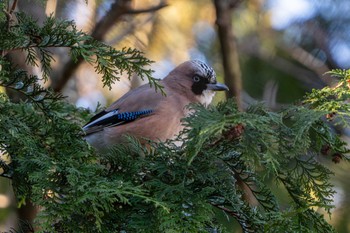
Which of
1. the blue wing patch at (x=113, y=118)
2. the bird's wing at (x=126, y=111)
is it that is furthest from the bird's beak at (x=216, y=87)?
the blue wing patch at (x=113, y=118)

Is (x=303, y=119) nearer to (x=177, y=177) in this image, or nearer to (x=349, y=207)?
(x=177, y=177)

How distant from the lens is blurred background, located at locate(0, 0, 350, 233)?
414cm

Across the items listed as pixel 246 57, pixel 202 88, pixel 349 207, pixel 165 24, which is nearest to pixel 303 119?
pixel 202 88

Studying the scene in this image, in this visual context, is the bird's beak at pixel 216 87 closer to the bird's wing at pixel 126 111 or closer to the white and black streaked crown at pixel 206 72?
the white and black streaked crown at pixel 206 72

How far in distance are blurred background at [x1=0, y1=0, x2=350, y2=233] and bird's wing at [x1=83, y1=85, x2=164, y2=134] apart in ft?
0.84

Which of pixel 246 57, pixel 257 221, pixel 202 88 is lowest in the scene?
pixel 257 221

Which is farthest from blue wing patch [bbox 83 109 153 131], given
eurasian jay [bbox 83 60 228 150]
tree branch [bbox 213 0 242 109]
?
tree branch [bbox 213 0 242 109]

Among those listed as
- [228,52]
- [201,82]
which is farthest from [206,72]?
[228,52]

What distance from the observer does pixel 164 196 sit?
1896mm

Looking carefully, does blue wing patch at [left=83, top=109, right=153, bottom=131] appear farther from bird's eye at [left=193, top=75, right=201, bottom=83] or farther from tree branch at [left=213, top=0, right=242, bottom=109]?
tree branch at [left=213, top=0, right=242, bottom=109]

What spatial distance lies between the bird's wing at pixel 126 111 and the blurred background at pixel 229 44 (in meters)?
0.26

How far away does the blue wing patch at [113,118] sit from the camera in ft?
11.0

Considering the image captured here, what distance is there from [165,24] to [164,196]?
4.23 m

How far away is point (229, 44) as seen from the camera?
385 centimetres
